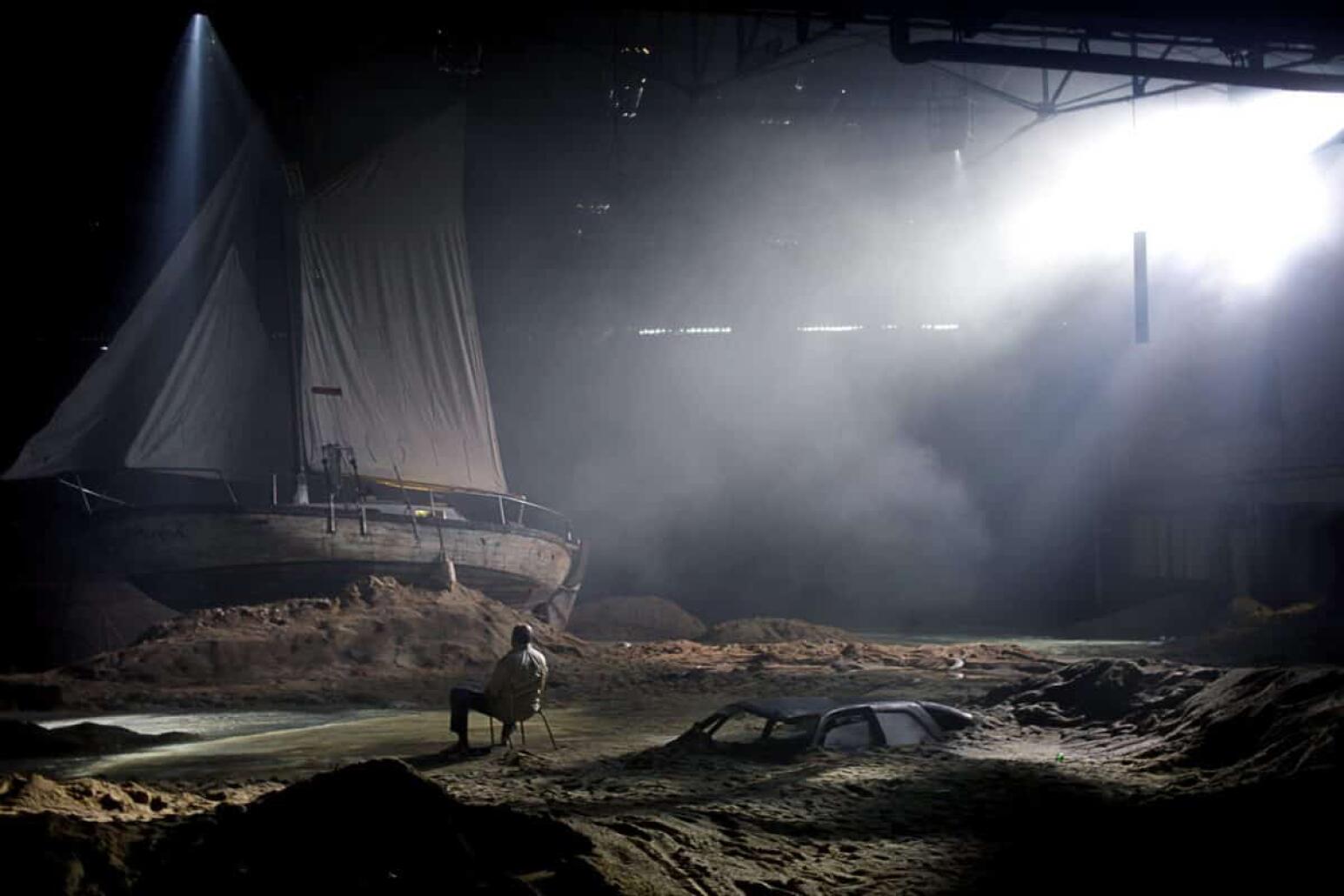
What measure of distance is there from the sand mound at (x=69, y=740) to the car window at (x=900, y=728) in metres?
7.24

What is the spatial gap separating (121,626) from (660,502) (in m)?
22.5

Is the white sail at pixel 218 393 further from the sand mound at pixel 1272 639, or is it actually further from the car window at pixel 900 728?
the sand mound at pixel 1272 639

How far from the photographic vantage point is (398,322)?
82.6 ft

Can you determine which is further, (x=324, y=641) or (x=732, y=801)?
(x=324, y=641)

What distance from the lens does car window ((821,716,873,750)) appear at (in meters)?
9.76

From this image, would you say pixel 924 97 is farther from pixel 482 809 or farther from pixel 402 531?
pixel 482 809

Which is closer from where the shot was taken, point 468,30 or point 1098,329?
point 468,30

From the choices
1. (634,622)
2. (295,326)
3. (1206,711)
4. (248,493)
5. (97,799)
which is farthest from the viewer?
(634,622)

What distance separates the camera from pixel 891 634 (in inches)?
1252

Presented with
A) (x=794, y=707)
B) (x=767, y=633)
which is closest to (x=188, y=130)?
(x=767, y=633)

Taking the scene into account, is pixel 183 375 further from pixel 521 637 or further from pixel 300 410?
pixel 521 637

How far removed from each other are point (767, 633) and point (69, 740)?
17.6 m

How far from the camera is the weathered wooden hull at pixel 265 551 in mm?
19750

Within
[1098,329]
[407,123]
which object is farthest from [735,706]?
[1098,329]
